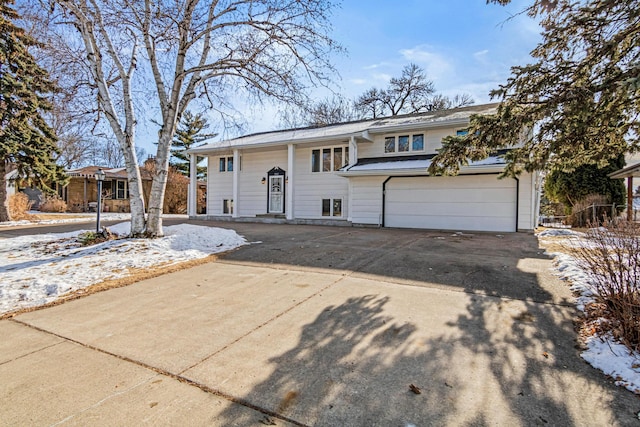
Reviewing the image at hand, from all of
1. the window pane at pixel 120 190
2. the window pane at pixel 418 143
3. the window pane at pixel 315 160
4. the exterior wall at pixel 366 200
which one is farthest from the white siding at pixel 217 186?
the window pane at pixel 120 190

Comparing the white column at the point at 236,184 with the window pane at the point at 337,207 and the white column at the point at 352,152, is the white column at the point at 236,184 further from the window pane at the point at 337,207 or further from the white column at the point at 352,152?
the white column at the point at 352,152

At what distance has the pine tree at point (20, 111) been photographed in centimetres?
1334

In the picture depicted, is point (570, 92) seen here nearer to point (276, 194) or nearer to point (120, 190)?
point (276, 194)

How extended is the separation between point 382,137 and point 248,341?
1269 centimetres

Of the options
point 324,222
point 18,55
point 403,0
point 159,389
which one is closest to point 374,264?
point 159,389

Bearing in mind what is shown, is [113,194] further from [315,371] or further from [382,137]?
[315,371]

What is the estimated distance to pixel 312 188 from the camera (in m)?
15.4

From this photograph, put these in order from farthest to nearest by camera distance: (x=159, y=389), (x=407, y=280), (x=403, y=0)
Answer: (x=403, y=0) < (x=407, y=280) < (x=159, y=389)

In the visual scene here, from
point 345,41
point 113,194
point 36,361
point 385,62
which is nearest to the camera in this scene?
point 36,361

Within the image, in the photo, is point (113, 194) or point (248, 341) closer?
point (248, 341)

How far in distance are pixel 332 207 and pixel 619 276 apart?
1224 cm

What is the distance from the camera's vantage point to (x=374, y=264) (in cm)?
598

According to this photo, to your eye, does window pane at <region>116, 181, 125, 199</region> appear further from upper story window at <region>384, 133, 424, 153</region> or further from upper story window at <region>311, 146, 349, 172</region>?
upper story window at <region>384, 133, 424, 153</region>

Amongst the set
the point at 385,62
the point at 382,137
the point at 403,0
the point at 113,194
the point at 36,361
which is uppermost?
the point at 403,0
